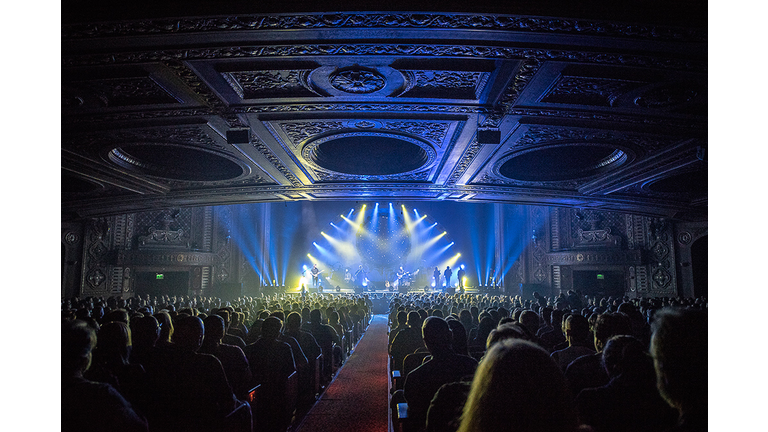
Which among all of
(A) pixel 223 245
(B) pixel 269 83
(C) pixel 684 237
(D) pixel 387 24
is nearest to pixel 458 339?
(D) pixel 387 24

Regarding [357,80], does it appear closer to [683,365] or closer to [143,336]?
[143,336]

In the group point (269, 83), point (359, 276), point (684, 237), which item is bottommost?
point (359, 276)

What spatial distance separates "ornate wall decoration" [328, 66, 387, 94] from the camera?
4973 millimetres

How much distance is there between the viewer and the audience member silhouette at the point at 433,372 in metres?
2.81

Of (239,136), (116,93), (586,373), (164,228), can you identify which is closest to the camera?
(586,373)

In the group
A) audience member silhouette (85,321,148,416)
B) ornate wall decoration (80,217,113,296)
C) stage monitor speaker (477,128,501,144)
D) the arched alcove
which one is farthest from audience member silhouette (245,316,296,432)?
ornate wall decoration (80,217,113,296)

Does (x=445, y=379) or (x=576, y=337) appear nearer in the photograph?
(x=445, y=379)

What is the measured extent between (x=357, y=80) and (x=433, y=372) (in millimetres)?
3996

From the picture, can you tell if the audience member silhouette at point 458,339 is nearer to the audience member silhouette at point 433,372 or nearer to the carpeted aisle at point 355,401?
the audience member silhouette at point 433,372

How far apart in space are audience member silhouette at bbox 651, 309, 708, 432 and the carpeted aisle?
339 centimetres

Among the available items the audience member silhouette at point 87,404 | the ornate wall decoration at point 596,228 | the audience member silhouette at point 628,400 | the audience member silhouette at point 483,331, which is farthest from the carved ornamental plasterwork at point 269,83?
the ornate wall decoration at point 596,228

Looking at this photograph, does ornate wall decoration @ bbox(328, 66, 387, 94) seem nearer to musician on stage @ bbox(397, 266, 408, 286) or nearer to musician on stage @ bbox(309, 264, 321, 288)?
musician on stage @ bbox(309, 264, 321, 288)

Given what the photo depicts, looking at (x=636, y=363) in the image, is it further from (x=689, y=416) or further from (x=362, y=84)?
(x=362, y=84)

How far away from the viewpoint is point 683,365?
5.41 feet
